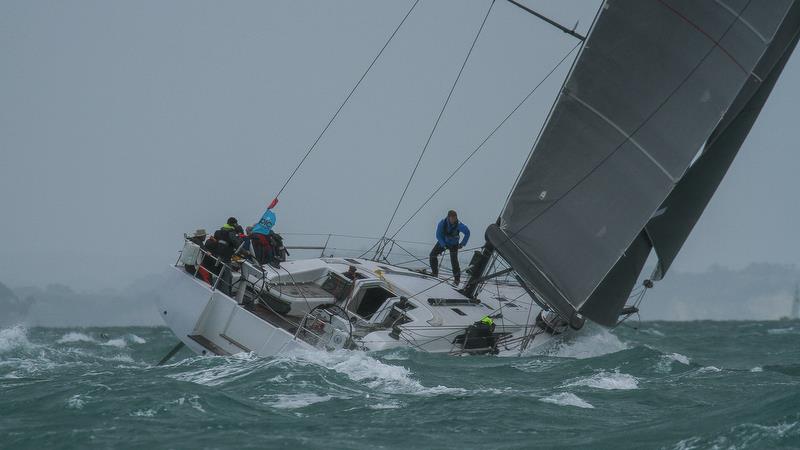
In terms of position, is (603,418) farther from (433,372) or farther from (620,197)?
(620,197)

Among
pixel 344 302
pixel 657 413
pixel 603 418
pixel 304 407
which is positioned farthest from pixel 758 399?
pixel 344 302

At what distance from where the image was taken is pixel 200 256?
1209cm

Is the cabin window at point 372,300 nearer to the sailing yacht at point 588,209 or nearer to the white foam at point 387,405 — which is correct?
the sailing yacht at point 588,209

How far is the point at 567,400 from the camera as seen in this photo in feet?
32.1

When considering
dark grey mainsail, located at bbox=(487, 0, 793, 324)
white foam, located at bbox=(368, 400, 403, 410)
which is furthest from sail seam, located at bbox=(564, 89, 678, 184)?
white foam, located at bbox=(368, 400, 403, 410)

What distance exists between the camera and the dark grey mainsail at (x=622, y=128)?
479 inches

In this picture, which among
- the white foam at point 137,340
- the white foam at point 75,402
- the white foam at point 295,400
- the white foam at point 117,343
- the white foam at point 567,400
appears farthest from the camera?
the white foam at point 137,340

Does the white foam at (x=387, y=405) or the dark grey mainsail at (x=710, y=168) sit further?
the dark grey mainsail at (x=710, y=168)

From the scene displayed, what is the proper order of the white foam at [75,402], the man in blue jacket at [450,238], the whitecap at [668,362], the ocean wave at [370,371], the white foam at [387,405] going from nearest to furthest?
the white foam at [75,402] < the white foam at [387,405] < the ocean wave at [370,371] < the whitecap at [668,362] < the man in blue jacket at [450,238]

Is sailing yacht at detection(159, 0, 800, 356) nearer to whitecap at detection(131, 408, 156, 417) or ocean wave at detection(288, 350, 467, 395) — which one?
ocean wave at detection(288, 350, 467, 395)

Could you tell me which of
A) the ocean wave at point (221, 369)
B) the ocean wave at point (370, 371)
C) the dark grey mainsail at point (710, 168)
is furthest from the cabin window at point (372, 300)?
the dark grey mainsail at point (710, 168)

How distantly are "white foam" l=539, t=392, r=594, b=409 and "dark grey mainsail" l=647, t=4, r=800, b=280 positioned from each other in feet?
14.6

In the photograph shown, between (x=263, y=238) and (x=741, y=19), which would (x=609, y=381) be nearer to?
(x=741, y=19)

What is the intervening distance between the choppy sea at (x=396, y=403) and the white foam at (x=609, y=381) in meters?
0.04
